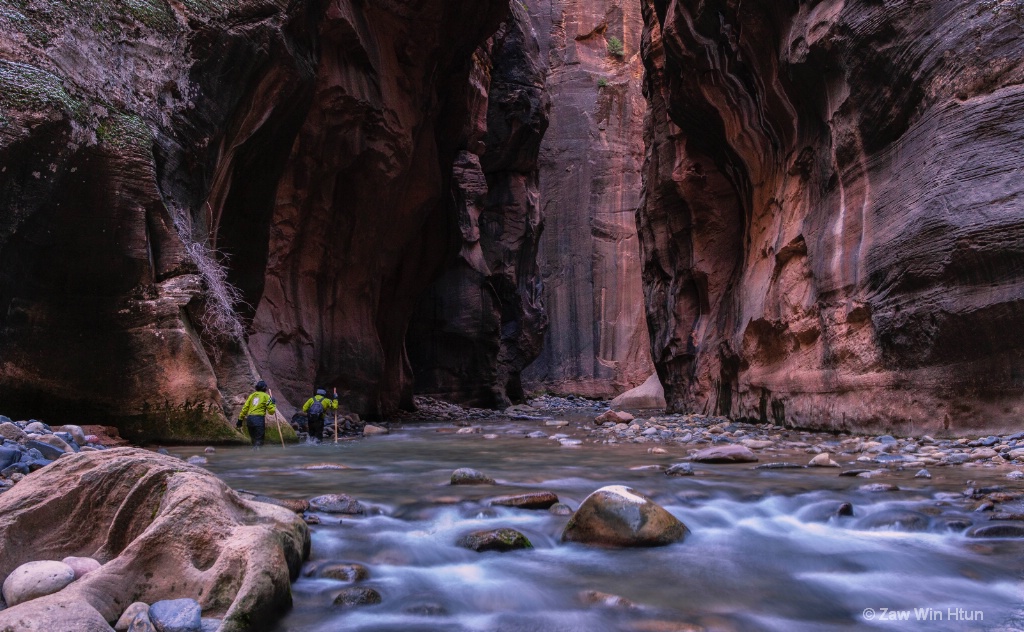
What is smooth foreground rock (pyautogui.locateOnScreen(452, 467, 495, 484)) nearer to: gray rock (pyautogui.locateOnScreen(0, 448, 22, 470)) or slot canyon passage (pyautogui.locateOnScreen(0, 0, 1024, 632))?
slot canyon passage (pyautogui.locateOnScreen(0, 0, 1024, 632))

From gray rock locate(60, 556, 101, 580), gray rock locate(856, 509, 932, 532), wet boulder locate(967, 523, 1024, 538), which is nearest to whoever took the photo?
gray rock locate(60, 556, 101, 580)

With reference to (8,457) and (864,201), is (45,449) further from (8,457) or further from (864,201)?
(864,201)

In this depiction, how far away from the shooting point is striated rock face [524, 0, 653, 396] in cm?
4238

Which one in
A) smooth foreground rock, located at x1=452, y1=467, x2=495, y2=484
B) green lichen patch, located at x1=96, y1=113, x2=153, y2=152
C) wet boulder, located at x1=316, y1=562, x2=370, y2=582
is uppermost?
green lichen patch, located at x1=96, y1=113, x2=153, y2=152

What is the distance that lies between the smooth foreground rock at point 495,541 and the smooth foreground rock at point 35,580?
1.83 meters

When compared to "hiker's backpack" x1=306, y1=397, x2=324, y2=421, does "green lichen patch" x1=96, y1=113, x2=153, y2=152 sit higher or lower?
higher

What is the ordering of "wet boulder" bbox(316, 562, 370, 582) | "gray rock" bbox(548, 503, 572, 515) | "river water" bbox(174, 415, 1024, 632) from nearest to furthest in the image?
"river water" bbox(174, 415, 1024, 632)
"wet boulder" bbox(316, 562, 370, 582)
"gray rock" bbox(548, 503, 572, 515)

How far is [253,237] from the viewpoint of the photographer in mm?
13164

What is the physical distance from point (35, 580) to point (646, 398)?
2572cm

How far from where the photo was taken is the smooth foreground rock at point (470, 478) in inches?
221

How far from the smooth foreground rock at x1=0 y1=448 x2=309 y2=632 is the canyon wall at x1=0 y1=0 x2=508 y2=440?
17.8ft

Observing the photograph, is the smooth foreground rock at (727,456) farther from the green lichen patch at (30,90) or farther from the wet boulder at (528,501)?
the green lichen patch at (30,90)

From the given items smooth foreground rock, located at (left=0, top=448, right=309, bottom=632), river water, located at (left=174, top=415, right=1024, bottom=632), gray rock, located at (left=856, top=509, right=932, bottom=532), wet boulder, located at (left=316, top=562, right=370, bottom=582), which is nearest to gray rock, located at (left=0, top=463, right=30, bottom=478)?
smooth foreground rock, located at (left=0, top=448, right=309, bottom=632)

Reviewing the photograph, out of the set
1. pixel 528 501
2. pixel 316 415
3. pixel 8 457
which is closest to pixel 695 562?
pixel 528 501
